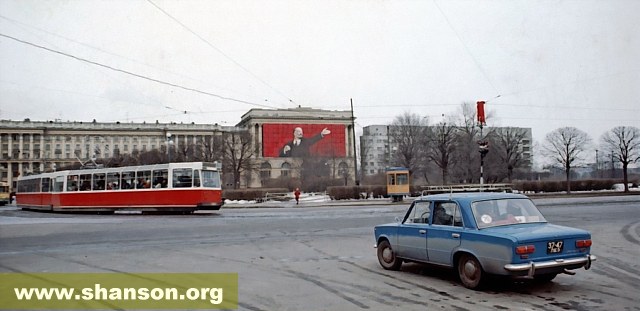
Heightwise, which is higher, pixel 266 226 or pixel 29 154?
pixel 29 154

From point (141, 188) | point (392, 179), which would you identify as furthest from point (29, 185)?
point (392, 179)

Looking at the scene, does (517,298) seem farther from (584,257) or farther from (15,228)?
(15,228)

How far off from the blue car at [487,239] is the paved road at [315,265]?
1.22 ft

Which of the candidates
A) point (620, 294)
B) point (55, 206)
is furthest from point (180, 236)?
point (55, 206)

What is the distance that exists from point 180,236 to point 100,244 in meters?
2.78

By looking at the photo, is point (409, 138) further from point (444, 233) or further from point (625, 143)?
point (444, 233)

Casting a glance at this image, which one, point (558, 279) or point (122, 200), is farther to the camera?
point (122, 200)

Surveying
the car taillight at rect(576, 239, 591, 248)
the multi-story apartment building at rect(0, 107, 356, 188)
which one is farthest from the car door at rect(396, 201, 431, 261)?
the multi-story apartment building at rect(0, 107, 356, 188)

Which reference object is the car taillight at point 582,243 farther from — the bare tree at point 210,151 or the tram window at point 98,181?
the bare tree at point 210,151

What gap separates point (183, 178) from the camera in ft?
102

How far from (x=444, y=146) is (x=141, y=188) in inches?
1713

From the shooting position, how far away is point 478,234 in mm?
8039

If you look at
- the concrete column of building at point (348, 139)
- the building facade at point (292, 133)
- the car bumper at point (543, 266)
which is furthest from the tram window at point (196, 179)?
the concrete column of building at point (348, 139)

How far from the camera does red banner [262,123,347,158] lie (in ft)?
407
